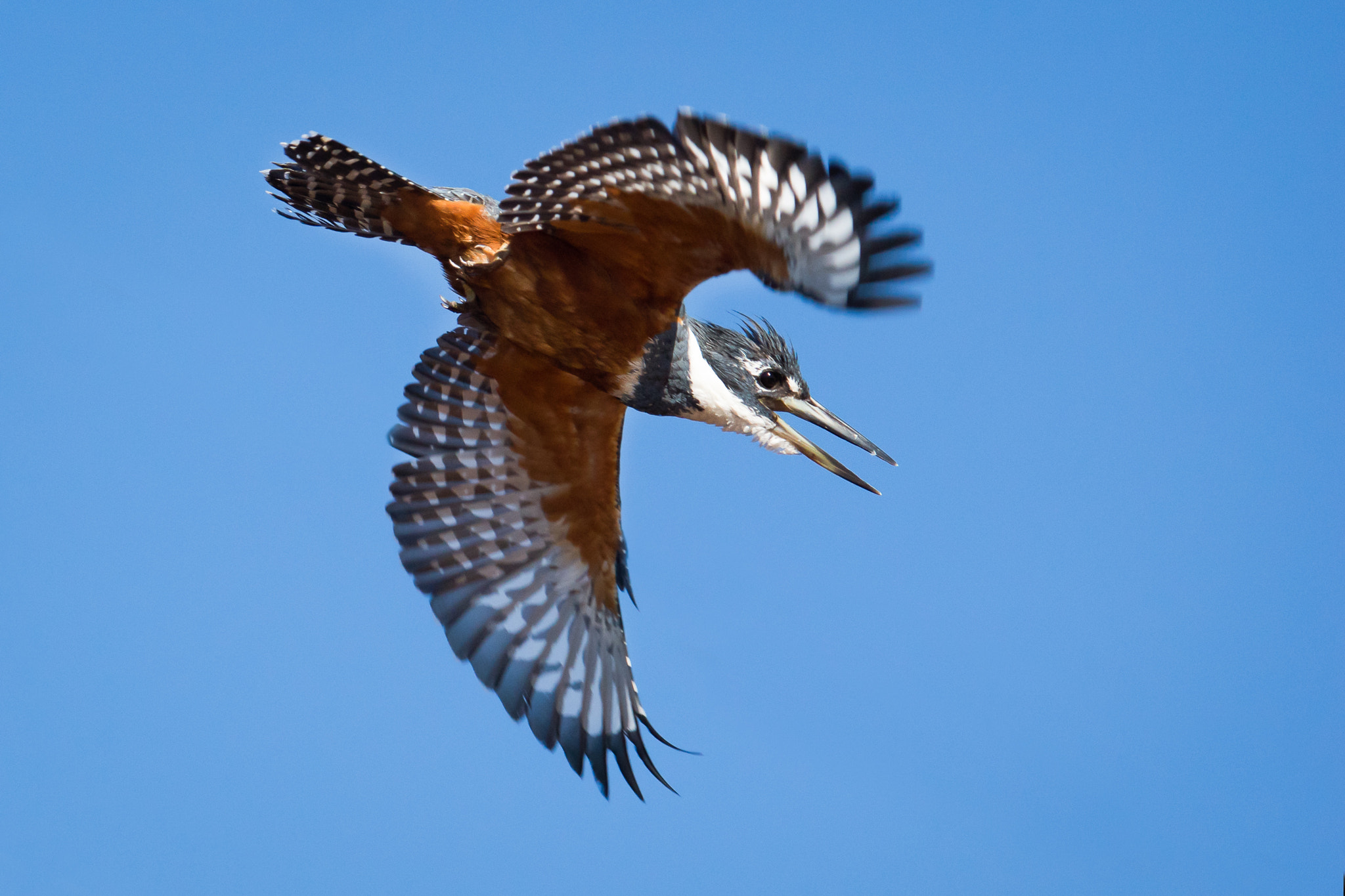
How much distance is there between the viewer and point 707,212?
3.40 metres

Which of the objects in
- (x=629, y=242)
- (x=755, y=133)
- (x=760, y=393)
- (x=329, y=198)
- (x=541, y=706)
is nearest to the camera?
(x=755, y=133)

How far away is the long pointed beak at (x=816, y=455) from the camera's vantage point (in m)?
4.29

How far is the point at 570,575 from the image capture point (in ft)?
16.2

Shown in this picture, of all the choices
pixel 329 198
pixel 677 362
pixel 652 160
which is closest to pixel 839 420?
pixel 677 362

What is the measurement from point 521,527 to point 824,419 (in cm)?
132

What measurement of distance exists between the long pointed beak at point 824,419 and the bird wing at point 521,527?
26.0 inches

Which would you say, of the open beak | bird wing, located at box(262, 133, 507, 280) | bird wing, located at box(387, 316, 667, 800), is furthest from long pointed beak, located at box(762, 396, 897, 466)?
bird wing, located at box(262, 133, 507, 280)

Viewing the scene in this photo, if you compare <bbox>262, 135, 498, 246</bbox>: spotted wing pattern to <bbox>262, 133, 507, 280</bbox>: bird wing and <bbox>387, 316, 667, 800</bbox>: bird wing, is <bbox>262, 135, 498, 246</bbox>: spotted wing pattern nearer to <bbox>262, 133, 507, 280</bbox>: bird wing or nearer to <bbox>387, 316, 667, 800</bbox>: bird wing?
<bbox>262, 133, 507, 280</bbox>: bird wing

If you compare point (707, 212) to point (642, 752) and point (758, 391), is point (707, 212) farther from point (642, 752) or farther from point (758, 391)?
point (642, 752)

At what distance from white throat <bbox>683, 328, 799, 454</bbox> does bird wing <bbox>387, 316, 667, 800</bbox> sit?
586 mm

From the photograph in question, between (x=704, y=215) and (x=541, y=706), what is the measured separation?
2.16 m

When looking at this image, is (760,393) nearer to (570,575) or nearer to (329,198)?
(570,575)

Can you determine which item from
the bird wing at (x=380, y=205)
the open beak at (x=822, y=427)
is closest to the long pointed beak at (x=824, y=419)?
the open beak at (x=822, y=427)

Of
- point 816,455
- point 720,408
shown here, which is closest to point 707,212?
point 720,408
